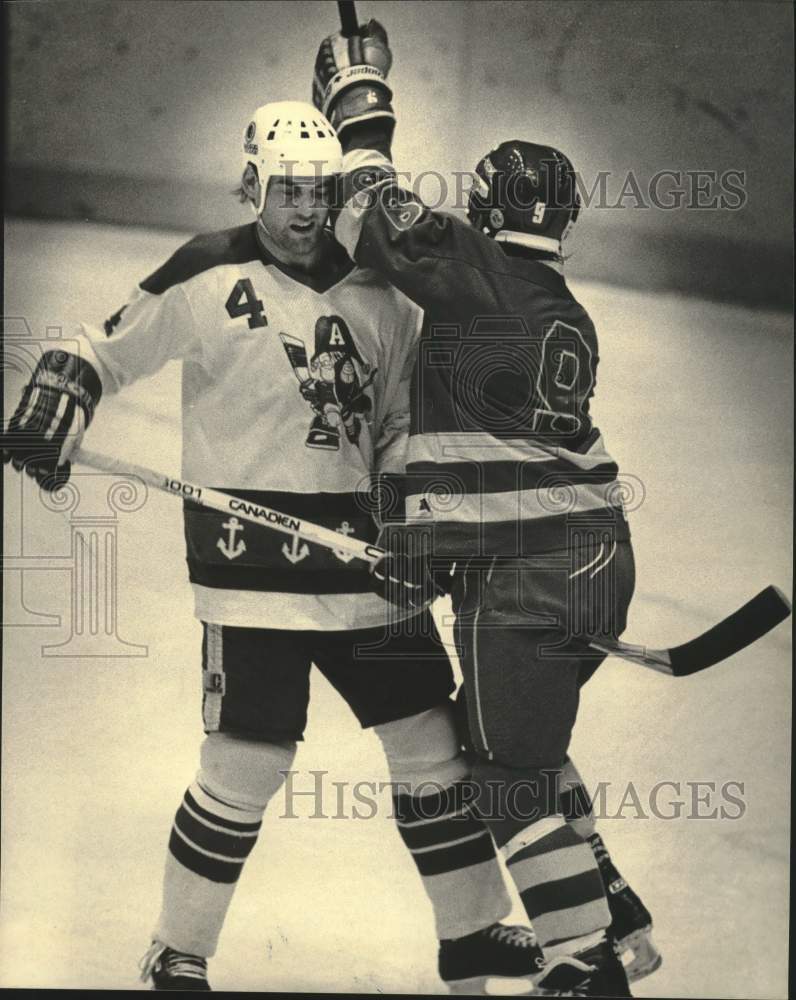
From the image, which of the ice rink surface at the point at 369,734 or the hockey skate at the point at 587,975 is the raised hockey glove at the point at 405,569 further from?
the hockey skate at the point at 587,975

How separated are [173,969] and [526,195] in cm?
154

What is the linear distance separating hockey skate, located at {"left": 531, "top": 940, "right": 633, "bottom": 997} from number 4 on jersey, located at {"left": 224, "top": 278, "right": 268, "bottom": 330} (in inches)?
49.3

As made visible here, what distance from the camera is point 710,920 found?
10.5 feet

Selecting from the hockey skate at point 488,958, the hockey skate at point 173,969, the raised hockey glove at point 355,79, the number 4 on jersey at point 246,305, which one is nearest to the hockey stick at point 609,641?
the number 4 on jersey at point 246,305

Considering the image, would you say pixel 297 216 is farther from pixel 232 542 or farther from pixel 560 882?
pixel 560 882

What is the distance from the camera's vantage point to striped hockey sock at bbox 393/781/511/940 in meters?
3.10

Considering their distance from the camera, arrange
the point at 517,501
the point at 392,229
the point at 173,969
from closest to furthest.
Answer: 1. the point at 392,229
2. the point at 517,501
3. the point at 173,969

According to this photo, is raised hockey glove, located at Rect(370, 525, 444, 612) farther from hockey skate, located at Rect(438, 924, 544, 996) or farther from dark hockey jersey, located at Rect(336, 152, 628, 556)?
hockey skate, located at Rect(438, 924, 544, 996)

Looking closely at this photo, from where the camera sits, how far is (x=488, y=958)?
3137 mm

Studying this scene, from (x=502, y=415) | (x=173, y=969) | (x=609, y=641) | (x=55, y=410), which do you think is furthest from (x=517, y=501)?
(x=173, y=969)

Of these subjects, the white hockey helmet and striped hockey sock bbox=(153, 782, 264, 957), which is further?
striped hockey sock bbox=(153, 782, 264, 957)

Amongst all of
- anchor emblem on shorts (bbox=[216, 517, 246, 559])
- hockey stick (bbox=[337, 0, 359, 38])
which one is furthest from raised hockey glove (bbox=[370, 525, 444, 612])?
hockey stick (bbox=[337, 0, 359, 38])

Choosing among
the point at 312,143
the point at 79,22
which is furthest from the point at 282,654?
the point at 79,22

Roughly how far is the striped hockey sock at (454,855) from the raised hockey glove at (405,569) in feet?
1.14
